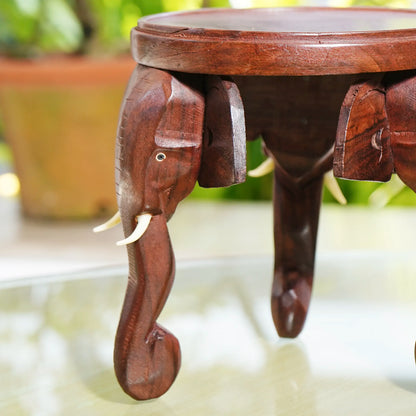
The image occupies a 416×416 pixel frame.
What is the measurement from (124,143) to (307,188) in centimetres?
27

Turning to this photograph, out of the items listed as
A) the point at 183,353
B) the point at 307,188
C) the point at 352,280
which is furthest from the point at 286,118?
the point at 352,280

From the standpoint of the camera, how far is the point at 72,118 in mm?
1764

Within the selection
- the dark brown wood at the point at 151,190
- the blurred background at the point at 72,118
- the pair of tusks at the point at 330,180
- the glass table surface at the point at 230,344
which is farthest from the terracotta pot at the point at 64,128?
the dark brown wood at the point at 151,190

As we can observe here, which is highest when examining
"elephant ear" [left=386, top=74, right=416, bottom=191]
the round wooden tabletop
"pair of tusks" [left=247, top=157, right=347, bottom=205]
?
the round wooden tabletop

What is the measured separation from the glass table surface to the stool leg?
33 millimetres

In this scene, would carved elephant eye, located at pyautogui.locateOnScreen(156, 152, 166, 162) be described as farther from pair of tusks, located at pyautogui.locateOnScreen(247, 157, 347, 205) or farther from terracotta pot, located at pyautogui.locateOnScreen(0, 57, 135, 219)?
terracotta pot, located at pyautogui.locateOnScreen(0, 57, 135, 219)

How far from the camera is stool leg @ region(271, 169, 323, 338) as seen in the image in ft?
3.22

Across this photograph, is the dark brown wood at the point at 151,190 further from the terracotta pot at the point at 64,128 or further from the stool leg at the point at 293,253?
the terracotta pot at the point at 64,128

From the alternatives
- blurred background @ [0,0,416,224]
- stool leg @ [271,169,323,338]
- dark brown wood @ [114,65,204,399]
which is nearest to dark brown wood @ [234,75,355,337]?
stool leg @ [271,169,323,338]

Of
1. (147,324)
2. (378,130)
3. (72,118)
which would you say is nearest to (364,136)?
(378,130)

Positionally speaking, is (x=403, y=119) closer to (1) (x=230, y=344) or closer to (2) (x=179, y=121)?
(2) (x=179, y=121)

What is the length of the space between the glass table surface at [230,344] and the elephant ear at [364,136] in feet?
0.81

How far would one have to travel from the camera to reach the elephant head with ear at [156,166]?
0.75 m

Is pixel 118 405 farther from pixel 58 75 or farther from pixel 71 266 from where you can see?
pixel 58 75
